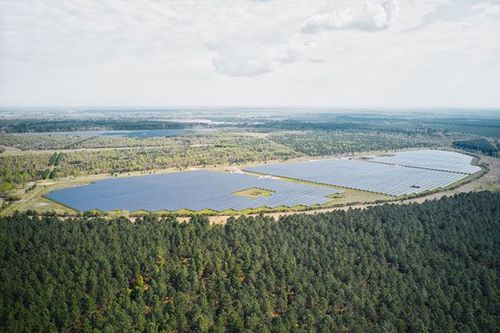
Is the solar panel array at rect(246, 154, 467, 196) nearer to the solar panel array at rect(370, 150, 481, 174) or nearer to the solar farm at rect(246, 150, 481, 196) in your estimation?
the solar farm at rect(246, 150, 481, 196)

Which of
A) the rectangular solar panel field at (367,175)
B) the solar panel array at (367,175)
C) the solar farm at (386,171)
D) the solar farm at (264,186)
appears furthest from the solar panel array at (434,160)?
the rectangular solar panel field at (367,175)

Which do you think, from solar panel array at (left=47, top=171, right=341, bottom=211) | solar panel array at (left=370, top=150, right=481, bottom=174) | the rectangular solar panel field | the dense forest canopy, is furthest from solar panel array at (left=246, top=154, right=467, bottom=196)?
the dense forest canopy

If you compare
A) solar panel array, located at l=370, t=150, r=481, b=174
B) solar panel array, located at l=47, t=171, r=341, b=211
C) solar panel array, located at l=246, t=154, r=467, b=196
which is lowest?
solar panel array, located at l=47, t=171, r=341, b=211

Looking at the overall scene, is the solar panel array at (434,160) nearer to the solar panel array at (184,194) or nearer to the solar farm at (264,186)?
the solar farm at (264,186)

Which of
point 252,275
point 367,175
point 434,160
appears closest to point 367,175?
point 367,175

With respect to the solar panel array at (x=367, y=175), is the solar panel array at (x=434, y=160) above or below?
above

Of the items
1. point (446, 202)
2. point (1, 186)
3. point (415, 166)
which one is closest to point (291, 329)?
point (446, 202)
